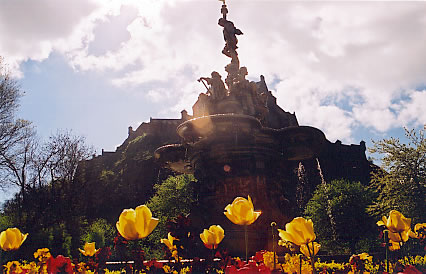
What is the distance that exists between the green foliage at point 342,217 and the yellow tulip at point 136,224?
27880 mm

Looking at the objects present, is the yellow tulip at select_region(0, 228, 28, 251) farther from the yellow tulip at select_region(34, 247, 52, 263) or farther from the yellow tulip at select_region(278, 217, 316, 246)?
the yellow tulip at select_region(278, 217, 316, 246)

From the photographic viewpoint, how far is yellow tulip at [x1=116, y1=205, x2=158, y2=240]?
2.57m

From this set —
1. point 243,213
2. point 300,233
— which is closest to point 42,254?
point 243,213

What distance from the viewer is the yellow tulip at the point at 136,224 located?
2566 millimetres

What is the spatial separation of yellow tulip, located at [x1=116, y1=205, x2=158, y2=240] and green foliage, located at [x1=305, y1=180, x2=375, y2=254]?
2788cm

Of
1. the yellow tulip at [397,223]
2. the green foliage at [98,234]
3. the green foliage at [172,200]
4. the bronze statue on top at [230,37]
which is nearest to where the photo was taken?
the yellow tulip at [397,223]

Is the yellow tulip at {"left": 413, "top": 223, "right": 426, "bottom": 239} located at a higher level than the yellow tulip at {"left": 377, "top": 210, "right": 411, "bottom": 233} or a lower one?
lower

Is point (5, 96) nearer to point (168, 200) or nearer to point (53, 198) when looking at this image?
point (53, 198)

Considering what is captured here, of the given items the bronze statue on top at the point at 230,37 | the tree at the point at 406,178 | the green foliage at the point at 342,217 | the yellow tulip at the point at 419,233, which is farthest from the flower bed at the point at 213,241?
the green foliage at the point at 342,217

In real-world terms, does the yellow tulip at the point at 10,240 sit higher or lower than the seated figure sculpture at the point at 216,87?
lower

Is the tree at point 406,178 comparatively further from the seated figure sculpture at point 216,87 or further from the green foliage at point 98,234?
the green foliage at point 98,234

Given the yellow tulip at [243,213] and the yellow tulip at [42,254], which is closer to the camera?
the yellow tulip at [243,213]

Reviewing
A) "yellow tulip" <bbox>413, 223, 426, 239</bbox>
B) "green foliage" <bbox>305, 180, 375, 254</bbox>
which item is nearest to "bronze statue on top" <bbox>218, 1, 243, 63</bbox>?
"yellow tulip" <bbox>413, 223, 426, 239</bbox>

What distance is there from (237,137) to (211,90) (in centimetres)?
257
